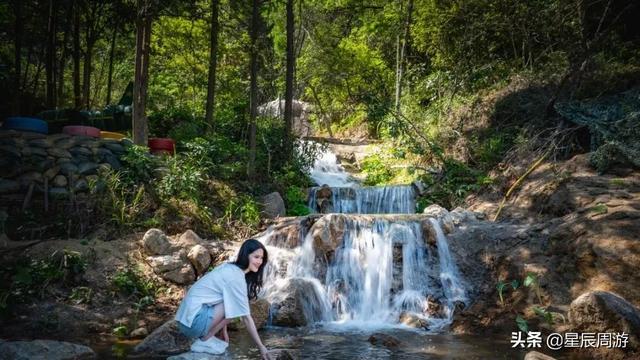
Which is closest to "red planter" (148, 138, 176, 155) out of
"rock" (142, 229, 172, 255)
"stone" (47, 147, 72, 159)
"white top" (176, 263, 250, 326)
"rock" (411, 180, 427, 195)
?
"stone" (47, 147, 72, 159)

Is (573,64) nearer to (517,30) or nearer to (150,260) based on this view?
(517,30)

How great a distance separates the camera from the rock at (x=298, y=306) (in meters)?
7.69

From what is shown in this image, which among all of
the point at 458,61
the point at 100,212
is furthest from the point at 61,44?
the point at 458,61

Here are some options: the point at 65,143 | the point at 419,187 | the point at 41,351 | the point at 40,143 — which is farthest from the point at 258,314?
the point at 419,187

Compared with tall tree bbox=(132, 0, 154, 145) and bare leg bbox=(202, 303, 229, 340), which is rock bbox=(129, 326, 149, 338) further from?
tall tree bbox=(132, 0, 154, 145)

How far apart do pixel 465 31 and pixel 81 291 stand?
13983 millimetres

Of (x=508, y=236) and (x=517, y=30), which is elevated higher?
(x=517, y=30)

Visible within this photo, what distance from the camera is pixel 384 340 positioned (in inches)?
260

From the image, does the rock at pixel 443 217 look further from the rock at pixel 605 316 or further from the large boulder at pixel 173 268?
the large boulder at pixel 173 268

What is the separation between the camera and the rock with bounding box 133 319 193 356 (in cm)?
596

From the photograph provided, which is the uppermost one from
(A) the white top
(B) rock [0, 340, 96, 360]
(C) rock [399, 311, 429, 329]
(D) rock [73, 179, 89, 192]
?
(D) rock [73, 179, 89, 192]

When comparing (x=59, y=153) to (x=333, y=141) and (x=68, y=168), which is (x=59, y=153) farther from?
(x=333, y=141)

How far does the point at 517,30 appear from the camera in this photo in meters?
15.7

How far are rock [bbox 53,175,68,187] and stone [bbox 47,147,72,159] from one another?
483 millimetres
